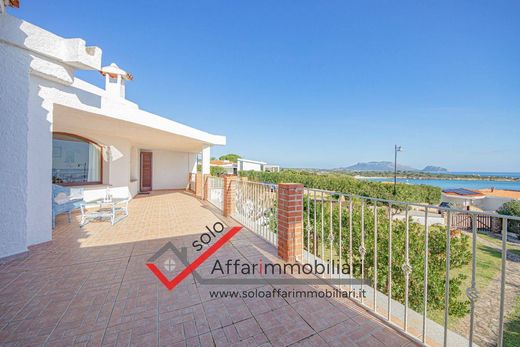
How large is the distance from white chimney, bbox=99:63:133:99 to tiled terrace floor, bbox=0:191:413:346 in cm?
843

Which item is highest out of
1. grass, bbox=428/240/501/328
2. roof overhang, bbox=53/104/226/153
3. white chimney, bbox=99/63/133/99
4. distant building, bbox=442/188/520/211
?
white chimney, bbox=99/63/133/99

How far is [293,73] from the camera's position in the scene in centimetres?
1549

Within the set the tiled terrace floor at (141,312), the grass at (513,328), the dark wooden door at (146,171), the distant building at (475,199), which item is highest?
the dark wooden door at (146,171)

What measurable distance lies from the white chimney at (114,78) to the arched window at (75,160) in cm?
325

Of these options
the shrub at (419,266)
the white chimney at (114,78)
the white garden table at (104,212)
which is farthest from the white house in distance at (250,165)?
the shrub at (419,266)

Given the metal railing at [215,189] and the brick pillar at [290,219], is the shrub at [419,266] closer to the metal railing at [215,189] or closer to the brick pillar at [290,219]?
the brick pillar at [290,219]

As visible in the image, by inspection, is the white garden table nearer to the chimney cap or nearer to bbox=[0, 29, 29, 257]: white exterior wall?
bbox=[0, 29, 29, 257]: white exterior wall

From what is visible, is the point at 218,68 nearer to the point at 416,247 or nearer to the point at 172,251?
the point at 172,251

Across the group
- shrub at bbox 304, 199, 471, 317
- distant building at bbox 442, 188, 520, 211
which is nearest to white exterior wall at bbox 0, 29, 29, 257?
shrub at bbox 304, 199, 471, 317

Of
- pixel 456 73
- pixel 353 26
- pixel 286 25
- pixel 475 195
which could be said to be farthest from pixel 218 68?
pixel 475 195

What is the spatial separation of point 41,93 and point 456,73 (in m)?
21.4

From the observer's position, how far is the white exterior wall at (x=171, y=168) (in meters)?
12.9

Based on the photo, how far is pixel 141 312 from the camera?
6.78 ft

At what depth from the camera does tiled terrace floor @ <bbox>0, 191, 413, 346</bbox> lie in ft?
5.73
